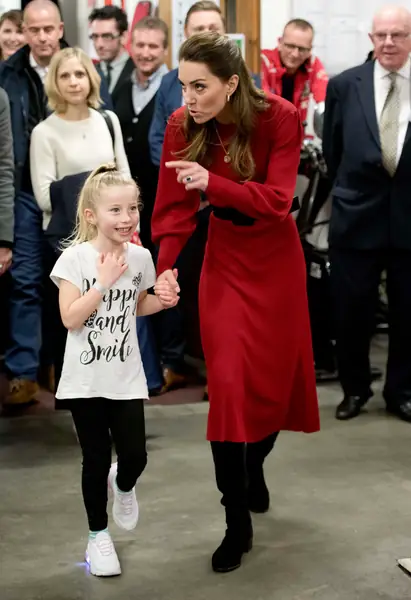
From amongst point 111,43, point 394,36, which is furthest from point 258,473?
point 111,43

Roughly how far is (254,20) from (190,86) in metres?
3.51

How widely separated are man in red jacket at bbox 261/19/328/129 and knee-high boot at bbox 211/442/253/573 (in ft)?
8.77

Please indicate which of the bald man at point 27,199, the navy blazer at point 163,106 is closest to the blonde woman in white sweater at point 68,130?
the bald man at point 27,199

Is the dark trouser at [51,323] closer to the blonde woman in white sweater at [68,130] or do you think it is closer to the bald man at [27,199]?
the bald man at [27,199]

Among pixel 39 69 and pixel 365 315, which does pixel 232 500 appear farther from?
pixel 39 69

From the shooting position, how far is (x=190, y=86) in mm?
2400

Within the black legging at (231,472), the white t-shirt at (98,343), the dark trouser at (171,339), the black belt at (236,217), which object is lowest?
the dark trouser at (171,339)

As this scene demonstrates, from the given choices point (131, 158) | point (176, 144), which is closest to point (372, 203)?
point (131, 158)

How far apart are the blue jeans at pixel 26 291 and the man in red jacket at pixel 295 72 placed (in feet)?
5.01

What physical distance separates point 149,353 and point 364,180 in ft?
3.80

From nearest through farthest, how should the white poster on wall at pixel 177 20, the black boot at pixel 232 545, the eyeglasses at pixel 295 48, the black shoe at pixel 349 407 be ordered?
1. the black boot at pixel 232 545
2. the black shoe at pixel 349 407
3. the eyeglasses at pixel 295 48
4. the white poster on wall at pixel 177 20

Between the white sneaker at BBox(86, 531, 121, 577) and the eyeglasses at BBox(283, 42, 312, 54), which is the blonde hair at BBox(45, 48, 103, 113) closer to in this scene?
the eyeglasses at BBox(283, 42, 312, 54)

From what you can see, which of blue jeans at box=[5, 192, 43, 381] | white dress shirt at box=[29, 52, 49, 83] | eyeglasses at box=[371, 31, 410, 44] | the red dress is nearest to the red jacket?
eyeglasses at box=[371, 31, 410, 44]

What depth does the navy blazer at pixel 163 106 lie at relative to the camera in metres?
4.20
